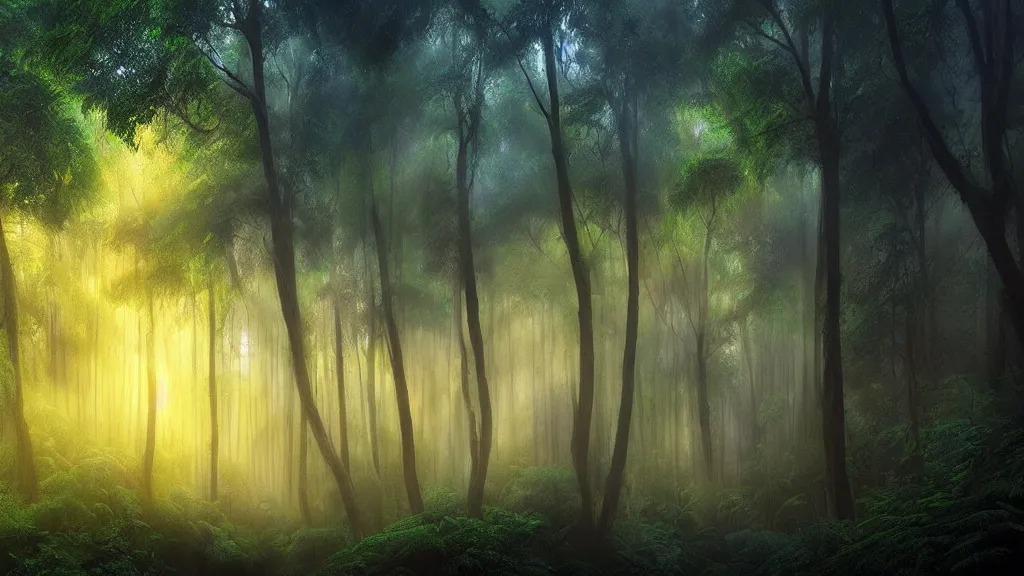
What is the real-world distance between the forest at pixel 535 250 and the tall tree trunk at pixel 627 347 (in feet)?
0.14

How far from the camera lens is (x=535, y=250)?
1341 cm

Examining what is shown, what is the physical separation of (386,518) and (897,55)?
366 inches

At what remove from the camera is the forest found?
24.7 ft

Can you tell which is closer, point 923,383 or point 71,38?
point 71,38

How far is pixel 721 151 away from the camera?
9984 millimetres

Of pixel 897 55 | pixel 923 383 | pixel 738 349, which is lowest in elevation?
pixel 923 383

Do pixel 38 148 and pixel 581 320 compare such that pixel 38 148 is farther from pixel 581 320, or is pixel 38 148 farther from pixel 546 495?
pixel 546 495

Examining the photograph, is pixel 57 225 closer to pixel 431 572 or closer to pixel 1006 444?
pixel 431 572

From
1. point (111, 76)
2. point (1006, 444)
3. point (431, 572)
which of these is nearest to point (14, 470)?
point (111, 76)

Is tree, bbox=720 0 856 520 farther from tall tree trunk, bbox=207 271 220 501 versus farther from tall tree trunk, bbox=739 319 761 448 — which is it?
tall tree trunk, bbox=207 271 220 501

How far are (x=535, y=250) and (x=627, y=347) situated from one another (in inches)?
197

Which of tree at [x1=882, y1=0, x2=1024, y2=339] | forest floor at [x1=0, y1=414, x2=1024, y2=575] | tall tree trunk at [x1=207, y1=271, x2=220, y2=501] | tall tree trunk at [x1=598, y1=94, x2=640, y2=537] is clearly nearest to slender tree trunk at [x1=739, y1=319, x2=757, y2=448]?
forest floor at [x1=0, y1=414, x2=1024, y2=575]

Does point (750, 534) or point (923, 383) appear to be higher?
point (923, 383)

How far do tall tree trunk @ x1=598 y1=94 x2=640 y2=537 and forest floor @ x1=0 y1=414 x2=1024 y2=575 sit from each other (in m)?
0.45
